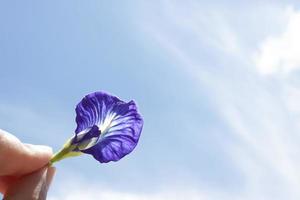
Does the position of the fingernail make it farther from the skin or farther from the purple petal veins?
the purple petal veins

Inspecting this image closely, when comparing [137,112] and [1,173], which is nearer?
[1,173]

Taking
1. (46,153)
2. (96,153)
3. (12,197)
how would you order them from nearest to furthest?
1. (12,197)
2. (46,153)
3. (96,153)

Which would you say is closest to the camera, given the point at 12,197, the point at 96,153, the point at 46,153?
the point at 12,197

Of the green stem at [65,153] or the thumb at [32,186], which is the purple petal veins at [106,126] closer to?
the green stem at [65,153]

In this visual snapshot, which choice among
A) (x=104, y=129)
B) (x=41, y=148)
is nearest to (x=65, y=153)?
(x=41, y=148)

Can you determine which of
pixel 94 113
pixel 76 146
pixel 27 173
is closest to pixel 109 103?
pixel 94 113

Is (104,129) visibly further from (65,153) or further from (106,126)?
(65,153)

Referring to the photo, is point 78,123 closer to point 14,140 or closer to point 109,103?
point 109,103
